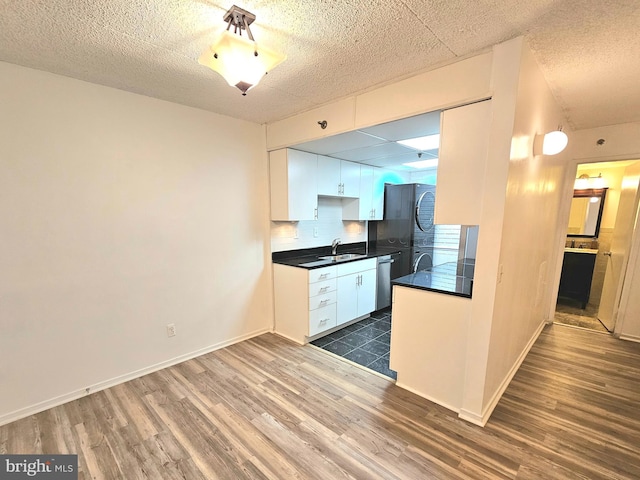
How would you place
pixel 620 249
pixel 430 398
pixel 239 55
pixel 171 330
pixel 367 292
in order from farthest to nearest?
pixel 367 292, pixel 620 249, pixel 171 330, pixel 430 398, pixel 239 55

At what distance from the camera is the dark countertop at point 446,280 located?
1.98 meters

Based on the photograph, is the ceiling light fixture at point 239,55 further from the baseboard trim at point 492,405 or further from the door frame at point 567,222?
the door frame at point 567,222

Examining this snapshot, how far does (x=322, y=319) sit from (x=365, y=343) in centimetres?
55

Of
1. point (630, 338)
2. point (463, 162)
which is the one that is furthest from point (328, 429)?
point (630, 338)

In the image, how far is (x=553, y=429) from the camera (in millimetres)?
1814

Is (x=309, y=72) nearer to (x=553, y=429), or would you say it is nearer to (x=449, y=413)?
(x=449, y=413)

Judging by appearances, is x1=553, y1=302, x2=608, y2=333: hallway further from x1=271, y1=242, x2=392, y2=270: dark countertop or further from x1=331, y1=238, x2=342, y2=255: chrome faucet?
x1=331, y1=238, x2=342, y2=255: chrome faucet

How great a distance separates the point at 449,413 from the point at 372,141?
2370 millimetres

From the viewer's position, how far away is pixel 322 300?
308 cm

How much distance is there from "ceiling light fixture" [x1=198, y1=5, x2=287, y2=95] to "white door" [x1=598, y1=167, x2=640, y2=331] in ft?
14.1

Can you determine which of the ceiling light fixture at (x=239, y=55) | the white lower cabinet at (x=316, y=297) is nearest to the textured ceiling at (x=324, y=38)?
the ceiling light fixture at (x=239, y=55)

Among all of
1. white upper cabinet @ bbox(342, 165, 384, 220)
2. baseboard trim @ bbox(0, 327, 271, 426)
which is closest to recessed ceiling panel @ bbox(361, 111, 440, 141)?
white upper cabinet @ bbox(342, 165, 384, 220)

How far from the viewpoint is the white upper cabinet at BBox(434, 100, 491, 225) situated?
68.5 inches

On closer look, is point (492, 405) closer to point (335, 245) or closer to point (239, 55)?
point (335, 245)
